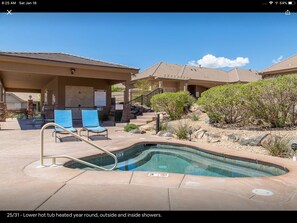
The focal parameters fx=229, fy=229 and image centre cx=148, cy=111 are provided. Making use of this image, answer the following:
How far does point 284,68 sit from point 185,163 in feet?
57.3

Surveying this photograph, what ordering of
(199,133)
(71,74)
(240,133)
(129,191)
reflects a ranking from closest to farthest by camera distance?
1. (129,191)
2. (240,133)
3. (199,133)
4. (71,74)

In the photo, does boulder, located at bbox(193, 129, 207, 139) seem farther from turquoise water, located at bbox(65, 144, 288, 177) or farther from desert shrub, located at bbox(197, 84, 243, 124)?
turquoise water, located at bbox(65, 144, 288, 177)

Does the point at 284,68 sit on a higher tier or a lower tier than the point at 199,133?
higher

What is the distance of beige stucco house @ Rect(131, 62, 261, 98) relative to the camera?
25297 mm

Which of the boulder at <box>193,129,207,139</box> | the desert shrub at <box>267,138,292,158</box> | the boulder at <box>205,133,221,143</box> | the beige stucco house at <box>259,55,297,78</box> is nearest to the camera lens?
the desert shrub at <box>267,138,292,158</box>

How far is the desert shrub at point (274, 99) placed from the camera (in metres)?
8.80

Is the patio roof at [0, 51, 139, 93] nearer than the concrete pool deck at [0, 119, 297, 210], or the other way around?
the concrete pool deck at [0, 119, 297, 210]

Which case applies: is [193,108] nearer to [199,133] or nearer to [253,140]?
[199,133]

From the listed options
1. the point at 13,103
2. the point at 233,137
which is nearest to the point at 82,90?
the point at 233,137

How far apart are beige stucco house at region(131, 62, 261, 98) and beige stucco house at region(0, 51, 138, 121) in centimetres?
762

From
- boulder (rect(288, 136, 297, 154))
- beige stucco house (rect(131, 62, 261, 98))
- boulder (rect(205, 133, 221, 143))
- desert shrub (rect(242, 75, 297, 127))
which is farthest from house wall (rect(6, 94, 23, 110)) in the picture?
boulder (rect(288, 136, 297, 154))

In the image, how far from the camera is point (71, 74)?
541 inches
